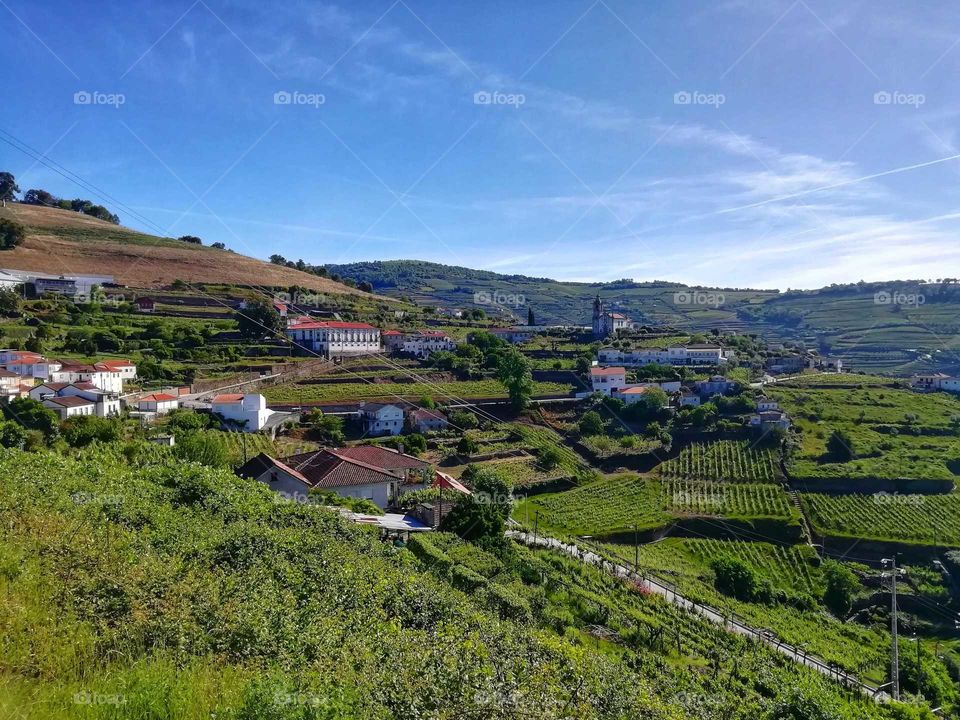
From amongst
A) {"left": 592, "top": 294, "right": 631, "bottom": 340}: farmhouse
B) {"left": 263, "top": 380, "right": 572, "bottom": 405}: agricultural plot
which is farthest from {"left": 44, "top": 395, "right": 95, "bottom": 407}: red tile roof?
{"left": 592, "top": 294, "right": 631, "bottom": 340}: farmhouse

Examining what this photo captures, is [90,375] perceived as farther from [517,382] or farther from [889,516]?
[889,516]

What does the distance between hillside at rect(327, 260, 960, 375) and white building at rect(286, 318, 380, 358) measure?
51.3m

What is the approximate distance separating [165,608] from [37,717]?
6.09 feet

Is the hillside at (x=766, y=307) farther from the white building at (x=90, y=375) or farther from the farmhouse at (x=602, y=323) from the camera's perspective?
the white building at (x=90, y=375)

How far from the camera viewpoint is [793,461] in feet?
114

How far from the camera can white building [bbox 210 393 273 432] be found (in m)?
31.9

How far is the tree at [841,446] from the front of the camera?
3506cm

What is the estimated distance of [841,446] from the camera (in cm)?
3566

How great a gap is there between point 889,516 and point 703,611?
17809 mm

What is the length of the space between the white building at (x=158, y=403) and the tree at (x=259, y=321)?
15705 mm

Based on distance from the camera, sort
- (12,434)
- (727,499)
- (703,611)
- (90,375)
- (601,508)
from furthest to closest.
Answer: (90,375) → (727,499) → (601,508) → (12,434) → (703,611)

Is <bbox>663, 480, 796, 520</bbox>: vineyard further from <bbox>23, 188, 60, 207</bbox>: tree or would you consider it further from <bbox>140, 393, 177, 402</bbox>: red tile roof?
<bbox>23, 188, 60, 207</bbox>: tree

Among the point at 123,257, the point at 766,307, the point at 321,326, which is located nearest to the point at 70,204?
the point at 123,257

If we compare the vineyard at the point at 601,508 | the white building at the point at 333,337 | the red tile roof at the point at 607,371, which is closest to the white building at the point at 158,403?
the white building at the point at 333,337
